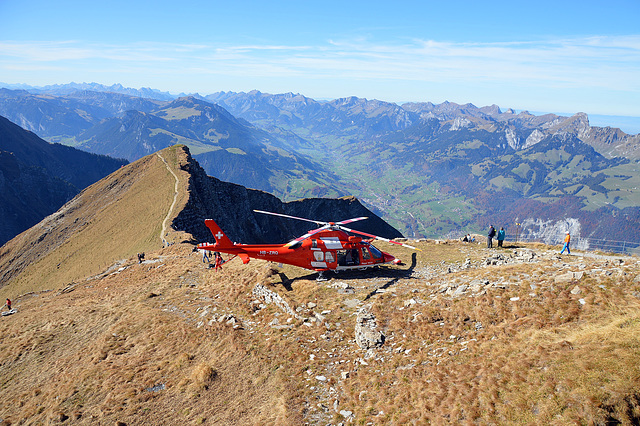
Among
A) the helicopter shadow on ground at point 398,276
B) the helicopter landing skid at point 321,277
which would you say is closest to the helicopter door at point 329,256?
the helicopter landing skid at point 321,277

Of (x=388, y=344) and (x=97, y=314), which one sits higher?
(x=388, y=344)

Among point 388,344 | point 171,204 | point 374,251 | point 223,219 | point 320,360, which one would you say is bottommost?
point 223,219

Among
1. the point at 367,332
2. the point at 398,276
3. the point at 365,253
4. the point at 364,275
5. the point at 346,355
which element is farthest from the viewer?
the point at 364,275

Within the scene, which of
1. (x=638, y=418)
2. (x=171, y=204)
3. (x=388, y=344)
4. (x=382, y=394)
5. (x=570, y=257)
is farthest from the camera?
(x=171, y=204)

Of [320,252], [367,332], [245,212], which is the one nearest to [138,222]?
[245,212]

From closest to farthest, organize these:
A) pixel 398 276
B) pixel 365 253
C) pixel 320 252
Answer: pixel 398 276 < pixel 320 252 < pixel 365 253

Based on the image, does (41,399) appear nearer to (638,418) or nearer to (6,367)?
(6,367)

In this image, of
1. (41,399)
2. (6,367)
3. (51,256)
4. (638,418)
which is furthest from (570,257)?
(51,256)

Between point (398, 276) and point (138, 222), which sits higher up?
point (398, 276)

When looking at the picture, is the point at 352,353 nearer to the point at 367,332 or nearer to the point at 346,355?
the point at 346,355

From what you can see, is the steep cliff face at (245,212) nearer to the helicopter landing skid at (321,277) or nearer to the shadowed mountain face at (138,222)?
the shadowed mountain face at (138,222)

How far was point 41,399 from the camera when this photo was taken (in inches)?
752

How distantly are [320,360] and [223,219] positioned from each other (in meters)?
83.5

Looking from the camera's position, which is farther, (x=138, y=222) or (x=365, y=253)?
(x=138, y=222)
